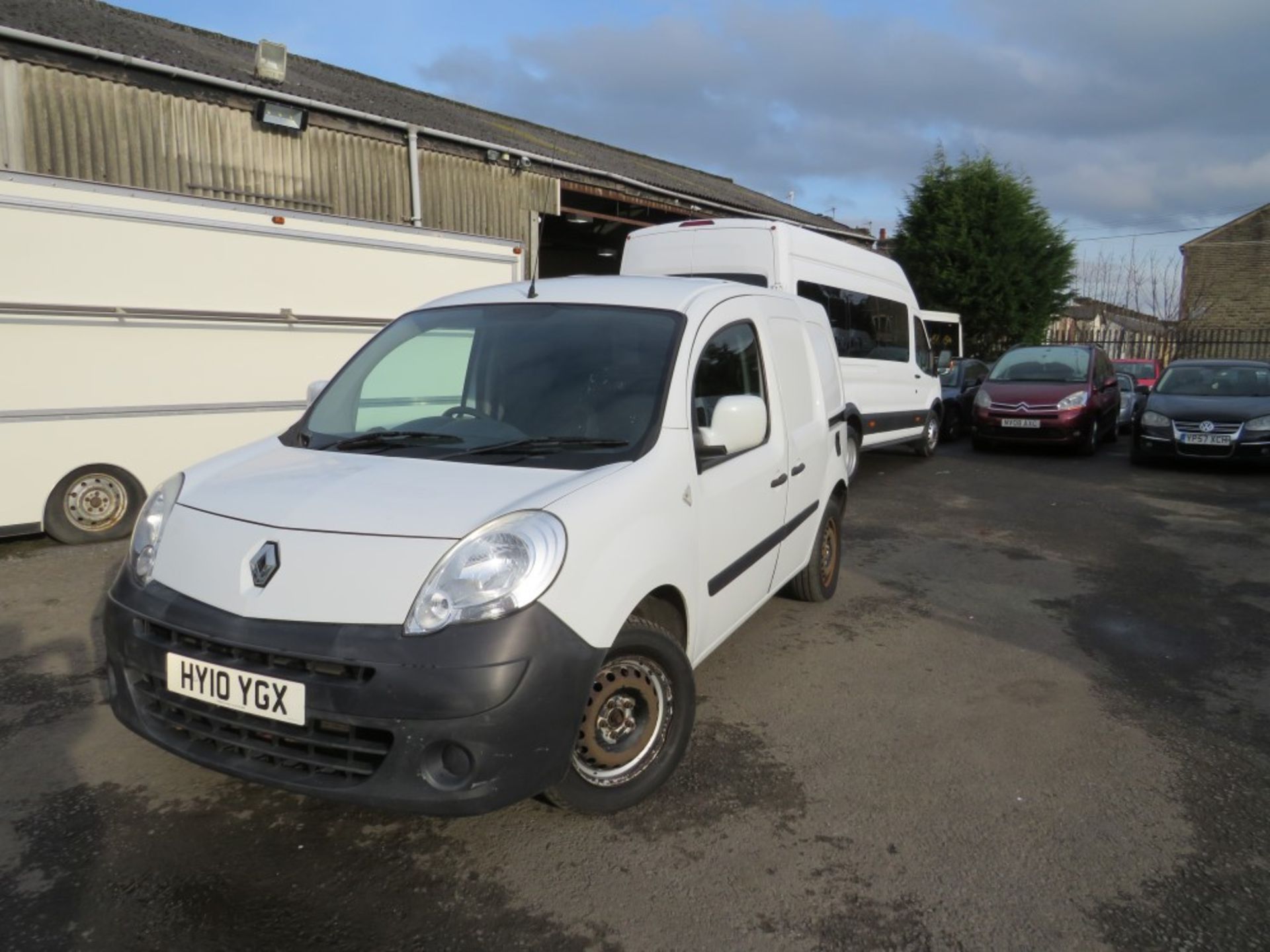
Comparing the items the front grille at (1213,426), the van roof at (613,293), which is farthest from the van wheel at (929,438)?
the van roof at (613,293)

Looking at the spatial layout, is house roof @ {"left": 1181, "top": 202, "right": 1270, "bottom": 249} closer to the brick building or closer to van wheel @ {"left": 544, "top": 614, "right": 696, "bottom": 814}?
the brick building

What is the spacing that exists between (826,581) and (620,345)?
2578 mm

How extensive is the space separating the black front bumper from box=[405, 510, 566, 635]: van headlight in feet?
0.14

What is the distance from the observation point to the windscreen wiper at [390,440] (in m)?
3.37

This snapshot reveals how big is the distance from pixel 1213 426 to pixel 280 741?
11620 mm

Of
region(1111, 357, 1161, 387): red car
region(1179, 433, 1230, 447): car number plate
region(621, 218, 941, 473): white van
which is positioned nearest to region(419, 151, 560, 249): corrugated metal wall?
region(621, 218, 941, 473): white van

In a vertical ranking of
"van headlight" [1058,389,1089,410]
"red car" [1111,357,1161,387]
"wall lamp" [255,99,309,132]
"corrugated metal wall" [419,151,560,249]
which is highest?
"wall lamp" [255,99,309,132]

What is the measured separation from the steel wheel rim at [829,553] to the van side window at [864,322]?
3.65m

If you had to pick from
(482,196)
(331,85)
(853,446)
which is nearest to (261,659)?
(853,446)

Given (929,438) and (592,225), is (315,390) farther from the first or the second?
(592,225)

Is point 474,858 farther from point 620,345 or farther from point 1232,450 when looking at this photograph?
point 1232,450

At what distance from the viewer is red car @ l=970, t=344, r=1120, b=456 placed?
1223 cm

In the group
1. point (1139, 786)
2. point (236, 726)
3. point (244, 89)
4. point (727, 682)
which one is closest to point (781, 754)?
point (727, 682)

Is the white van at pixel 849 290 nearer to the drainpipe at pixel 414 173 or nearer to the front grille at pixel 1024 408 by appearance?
the front grille at pixel 1024 408
